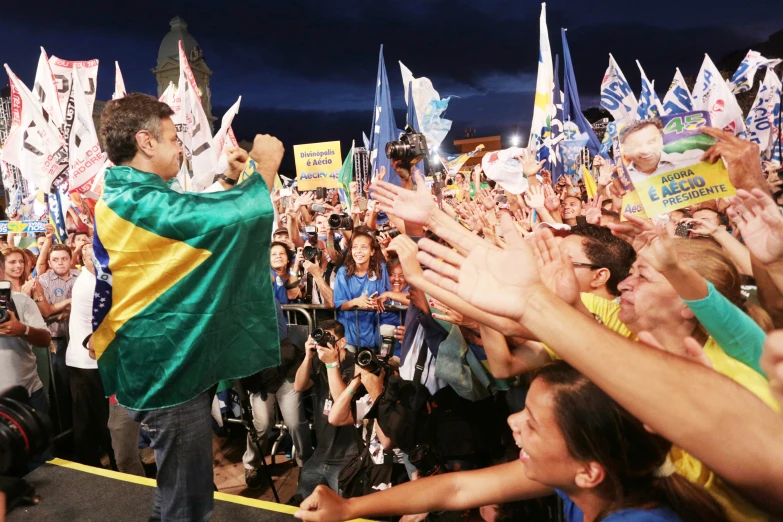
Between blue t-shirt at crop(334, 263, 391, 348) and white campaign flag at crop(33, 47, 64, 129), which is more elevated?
white campaign flag at crop(33, 47, 64, 129)

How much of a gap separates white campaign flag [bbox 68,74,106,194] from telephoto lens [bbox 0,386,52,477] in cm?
643

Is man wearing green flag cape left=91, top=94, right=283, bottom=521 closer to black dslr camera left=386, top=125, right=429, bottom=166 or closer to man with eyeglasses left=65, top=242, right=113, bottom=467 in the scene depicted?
black dslr camera left=386, top=125, right=429, bottom=166

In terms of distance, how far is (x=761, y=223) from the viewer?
72.2 inches

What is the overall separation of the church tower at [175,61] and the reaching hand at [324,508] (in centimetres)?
4828

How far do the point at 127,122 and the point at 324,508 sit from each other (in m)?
1.58

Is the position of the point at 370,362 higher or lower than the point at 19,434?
lower

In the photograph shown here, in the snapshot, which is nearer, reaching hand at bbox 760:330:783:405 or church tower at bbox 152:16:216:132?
reaching hand at bbox 760:330:783:405

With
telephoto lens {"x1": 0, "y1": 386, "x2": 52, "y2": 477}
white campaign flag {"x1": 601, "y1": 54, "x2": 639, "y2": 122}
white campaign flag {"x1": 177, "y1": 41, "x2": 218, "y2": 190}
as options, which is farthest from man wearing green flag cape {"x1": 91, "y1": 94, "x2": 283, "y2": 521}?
white campaign flag {"x1": 601, "y1": 54, "x2": 639, "y2": 122}

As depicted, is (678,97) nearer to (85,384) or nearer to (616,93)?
(616,93)

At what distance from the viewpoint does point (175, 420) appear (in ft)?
6.77

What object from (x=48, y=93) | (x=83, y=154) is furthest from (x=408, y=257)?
(x=48, y=93)

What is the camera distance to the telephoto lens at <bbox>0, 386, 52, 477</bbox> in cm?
145

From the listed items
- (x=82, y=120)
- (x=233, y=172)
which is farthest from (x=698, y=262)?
(x=82, y=120)

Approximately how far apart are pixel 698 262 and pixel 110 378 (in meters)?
2.27
